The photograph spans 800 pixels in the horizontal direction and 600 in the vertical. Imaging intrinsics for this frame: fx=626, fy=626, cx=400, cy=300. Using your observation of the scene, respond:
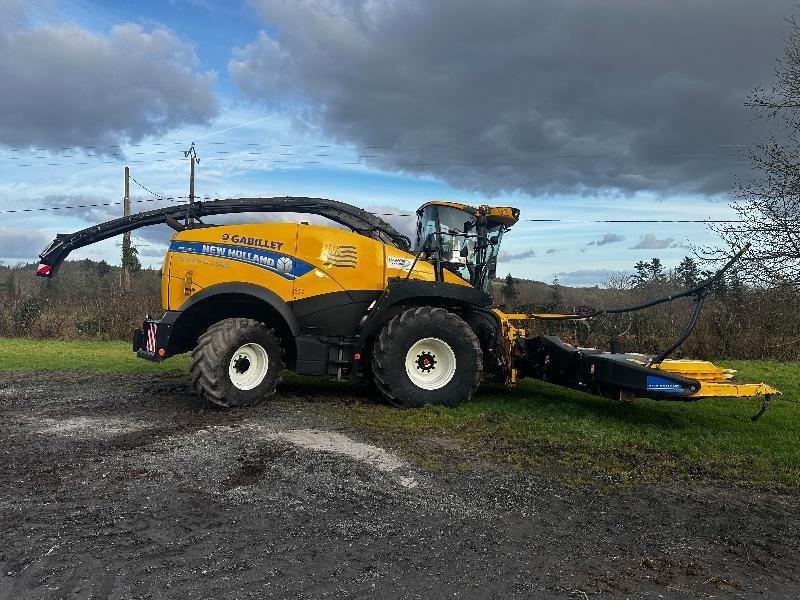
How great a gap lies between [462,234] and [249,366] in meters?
3.49

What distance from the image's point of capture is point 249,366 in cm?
798

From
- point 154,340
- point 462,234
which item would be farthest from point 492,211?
point 154,340

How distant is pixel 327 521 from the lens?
4.18 meters

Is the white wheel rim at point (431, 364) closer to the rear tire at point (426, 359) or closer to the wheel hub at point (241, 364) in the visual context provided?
the rear tire at point (426, 359)

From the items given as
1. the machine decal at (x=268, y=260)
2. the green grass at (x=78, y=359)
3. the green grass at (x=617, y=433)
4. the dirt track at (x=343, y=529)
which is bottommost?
the dirt track at (x=343, y=529)

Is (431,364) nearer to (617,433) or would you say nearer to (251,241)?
(617,433)

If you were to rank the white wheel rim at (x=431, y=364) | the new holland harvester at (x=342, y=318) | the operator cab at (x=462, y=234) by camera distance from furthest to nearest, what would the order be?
the operator cab at (x=462, y=234), the white wheel rim at (x=431, y=364), the new holland harvester at (x=342, y=318)

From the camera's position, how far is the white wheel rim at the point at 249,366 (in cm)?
784

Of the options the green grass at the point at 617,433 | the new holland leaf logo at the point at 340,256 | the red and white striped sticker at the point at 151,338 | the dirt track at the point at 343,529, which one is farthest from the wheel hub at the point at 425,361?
the red and white striped sticker at the point at 151,338

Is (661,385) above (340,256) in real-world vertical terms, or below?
below

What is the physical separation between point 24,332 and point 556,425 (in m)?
18.7

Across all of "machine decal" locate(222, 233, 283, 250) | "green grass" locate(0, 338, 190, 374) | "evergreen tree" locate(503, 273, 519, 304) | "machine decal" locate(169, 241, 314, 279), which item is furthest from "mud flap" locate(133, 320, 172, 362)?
"evergreen tree" locate(503, 273, 519, 304)

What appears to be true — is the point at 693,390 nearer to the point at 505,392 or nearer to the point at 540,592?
the point at 505,392

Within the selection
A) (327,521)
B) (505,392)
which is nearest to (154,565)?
(327,521)
